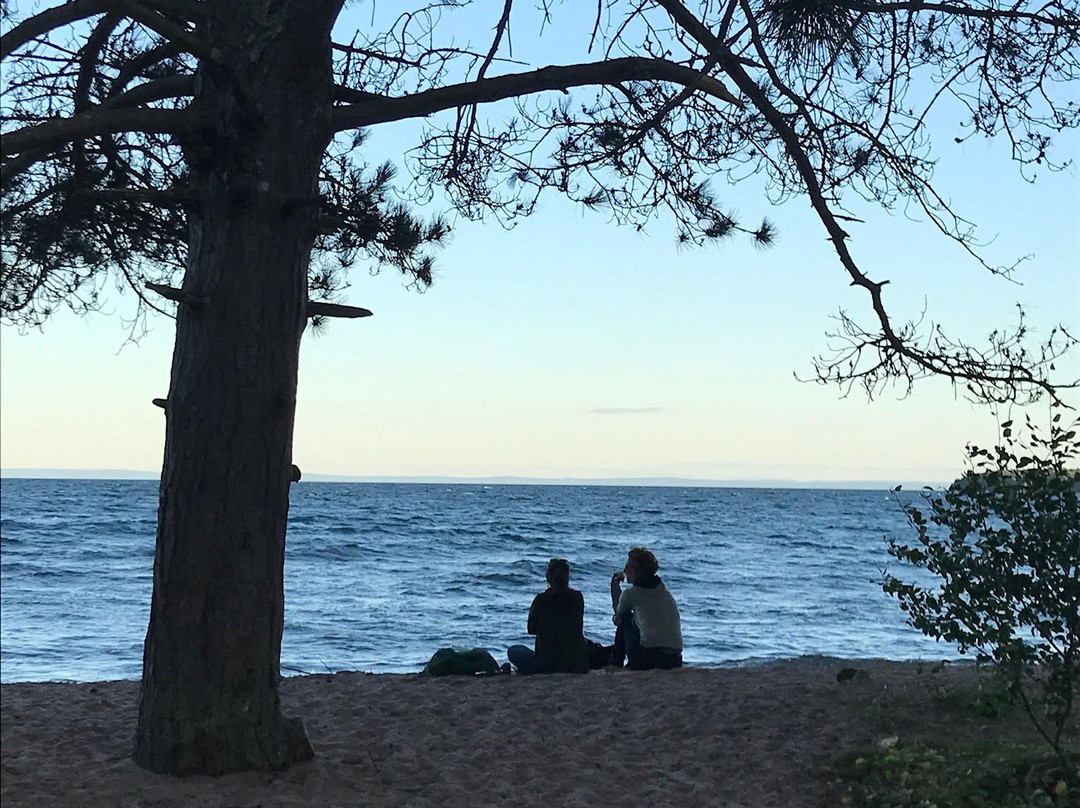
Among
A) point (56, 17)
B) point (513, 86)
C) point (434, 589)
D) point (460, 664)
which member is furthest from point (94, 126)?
point (434, 589)

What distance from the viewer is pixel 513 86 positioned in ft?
17.8

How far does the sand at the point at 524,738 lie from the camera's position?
15.9 feet

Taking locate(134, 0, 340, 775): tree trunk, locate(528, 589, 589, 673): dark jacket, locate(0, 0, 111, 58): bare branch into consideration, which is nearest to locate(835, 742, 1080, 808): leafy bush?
locate(134, 0, 340, 775): tree trunk

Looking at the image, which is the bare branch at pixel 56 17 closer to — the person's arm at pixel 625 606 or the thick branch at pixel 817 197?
the thick branch at pixel 817 197

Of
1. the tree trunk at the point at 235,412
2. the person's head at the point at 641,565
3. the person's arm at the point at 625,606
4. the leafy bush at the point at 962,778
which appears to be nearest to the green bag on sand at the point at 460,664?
the person's arm at the point at 625,606

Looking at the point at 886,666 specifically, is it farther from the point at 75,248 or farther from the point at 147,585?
the point at 147,585

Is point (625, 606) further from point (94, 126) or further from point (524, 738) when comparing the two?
point (94, 126)

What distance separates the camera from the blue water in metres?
14.5

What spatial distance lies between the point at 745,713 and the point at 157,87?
4.62m

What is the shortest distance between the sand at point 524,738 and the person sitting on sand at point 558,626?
31cm

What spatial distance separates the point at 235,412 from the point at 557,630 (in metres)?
3.98

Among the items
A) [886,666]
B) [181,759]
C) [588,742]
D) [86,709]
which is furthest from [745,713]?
[86,709]

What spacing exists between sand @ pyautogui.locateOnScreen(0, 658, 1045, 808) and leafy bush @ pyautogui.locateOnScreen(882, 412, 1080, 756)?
0.97 metres

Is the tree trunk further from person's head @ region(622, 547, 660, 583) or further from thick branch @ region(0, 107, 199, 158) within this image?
person's head @ region(622, 547, 660, 583)
